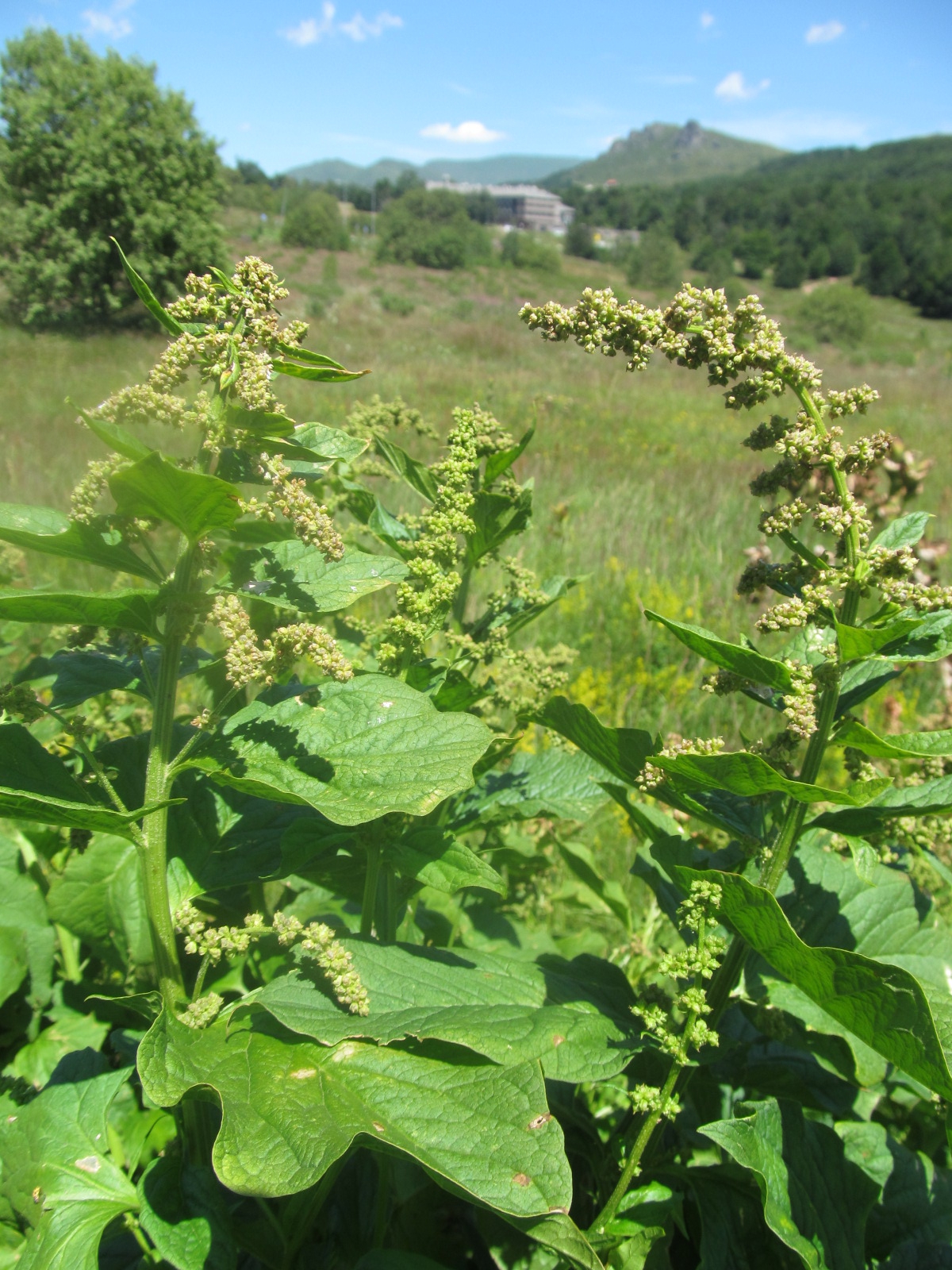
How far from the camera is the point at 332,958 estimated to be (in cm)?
125

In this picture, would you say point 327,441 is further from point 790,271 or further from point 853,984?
point 790,271

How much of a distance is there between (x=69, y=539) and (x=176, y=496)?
198 millimetres

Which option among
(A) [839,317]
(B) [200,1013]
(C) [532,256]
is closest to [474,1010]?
(B) [200,1013]

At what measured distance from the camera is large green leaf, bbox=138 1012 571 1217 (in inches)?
42.4

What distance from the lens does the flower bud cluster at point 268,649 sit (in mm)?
1125

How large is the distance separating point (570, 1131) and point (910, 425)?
62.4ft

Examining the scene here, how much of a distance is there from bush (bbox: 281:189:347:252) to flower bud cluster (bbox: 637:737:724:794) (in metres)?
48.8

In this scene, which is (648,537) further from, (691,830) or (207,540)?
(207,540)

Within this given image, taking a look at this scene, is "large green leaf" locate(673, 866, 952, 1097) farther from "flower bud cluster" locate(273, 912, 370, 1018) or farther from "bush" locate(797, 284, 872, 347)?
"bush" locate(797, 284, 872, 347)

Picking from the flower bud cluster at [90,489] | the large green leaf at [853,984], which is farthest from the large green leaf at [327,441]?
the large green leaf at [853,984]

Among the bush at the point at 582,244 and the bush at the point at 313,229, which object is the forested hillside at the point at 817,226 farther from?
the bush at the point at 313,229

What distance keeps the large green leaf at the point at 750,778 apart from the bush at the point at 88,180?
27.3 m

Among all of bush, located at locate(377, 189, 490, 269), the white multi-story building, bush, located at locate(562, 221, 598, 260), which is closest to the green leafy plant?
bush, located at locate(377, 189, 490, 269)

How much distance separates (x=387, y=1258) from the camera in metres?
1.37
